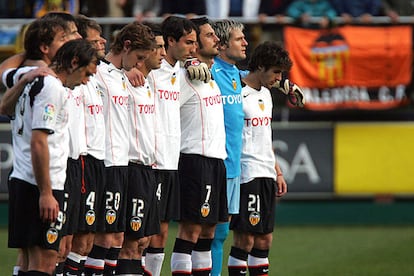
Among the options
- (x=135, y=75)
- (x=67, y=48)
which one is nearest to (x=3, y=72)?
(x=67, y=48)

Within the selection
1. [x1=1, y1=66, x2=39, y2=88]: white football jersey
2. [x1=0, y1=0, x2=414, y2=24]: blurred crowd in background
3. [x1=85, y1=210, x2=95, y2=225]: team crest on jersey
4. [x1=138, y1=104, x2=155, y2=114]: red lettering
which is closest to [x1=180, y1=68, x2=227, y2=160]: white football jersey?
[x1=138, y1=104, x2=155, y2=114]: red lettering

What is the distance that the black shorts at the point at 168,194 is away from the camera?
333 inches

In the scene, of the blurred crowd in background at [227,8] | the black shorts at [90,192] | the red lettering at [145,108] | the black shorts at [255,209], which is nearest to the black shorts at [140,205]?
the black shorts at [90,192]

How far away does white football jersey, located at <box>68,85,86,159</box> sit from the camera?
7.75m

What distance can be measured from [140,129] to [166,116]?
267mm

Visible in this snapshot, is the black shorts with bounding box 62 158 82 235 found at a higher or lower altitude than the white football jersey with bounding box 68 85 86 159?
lower

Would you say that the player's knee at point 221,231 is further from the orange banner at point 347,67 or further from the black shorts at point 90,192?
the orange banner at point 347,67

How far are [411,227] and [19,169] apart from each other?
939cm

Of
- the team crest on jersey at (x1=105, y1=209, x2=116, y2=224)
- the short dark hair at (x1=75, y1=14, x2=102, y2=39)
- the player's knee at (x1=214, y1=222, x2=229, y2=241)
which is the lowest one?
the player's knee at (x1=214, y1=222, x2=229, y2=241)

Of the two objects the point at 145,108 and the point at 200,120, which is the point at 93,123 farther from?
the point at 200,120

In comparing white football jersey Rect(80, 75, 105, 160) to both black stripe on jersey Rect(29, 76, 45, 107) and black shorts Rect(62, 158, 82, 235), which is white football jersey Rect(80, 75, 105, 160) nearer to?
black shorts Rect(62, 158, 82, 235)

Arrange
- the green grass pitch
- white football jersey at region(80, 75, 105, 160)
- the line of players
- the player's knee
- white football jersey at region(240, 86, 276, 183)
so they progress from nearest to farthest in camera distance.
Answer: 1. the line of players
2. white football jersey at region(80, 75, 105, 160)
3. the player's knee
4. white football jersey at region(240, 86, 276, 183)
5. the green grass pitch

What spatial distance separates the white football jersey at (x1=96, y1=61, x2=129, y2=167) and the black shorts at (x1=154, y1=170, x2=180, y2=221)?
37 centimetres

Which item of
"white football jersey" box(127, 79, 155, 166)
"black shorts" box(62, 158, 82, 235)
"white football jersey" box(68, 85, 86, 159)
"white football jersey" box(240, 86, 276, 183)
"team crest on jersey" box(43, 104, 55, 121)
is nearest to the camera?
"team crest on jersey" box(43, 104, 55, 121)
